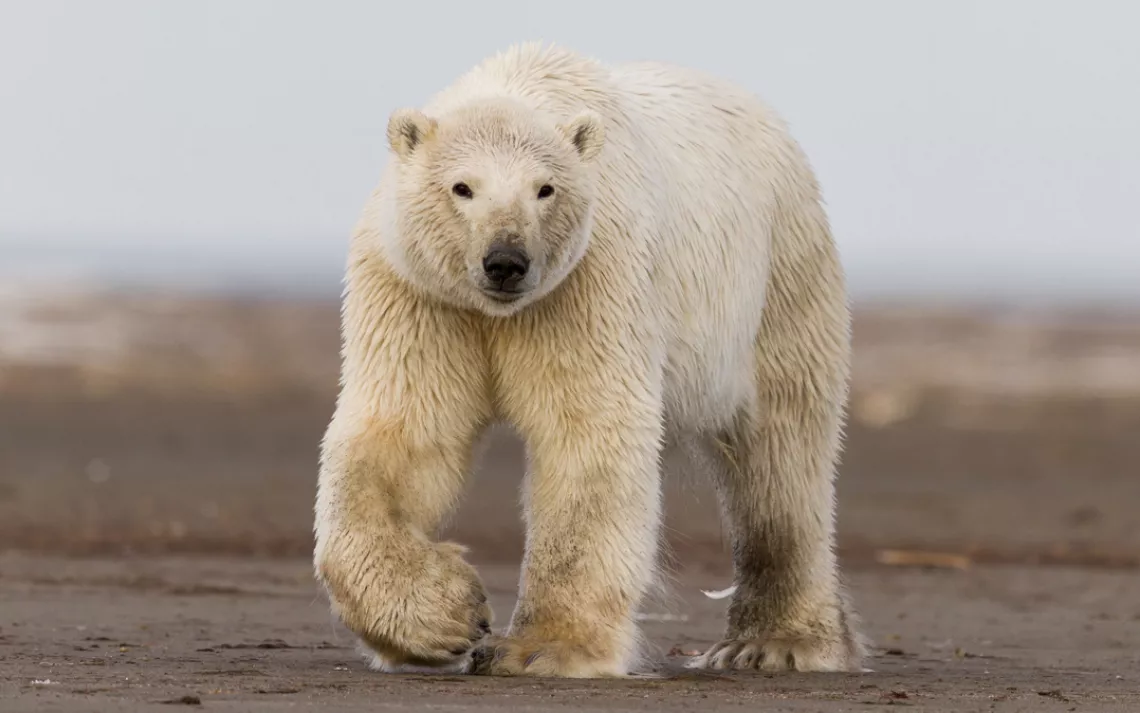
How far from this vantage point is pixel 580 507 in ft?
20.9

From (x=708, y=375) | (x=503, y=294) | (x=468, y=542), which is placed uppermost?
(x=503, y=294)

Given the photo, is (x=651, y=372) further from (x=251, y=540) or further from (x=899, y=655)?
(x=251, y=540)

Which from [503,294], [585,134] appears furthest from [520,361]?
[585,134]

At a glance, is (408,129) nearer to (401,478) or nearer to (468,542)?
(401,478)

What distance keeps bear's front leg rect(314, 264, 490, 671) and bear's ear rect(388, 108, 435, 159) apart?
1.40 ft

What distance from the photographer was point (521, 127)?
6438 mm

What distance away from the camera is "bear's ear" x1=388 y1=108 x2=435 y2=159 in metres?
6.40


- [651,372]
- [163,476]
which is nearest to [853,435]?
[163,476]

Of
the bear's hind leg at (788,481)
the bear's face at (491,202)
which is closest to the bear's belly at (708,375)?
the bear's hind leg at (788,481)

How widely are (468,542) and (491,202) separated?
6.69 metres

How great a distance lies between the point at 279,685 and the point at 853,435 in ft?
44.1

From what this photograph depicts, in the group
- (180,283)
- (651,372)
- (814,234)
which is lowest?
(180,283)

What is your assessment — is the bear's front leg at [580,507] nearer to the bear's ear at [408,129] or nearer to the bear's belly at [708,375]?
the bear's belly at [708,375]

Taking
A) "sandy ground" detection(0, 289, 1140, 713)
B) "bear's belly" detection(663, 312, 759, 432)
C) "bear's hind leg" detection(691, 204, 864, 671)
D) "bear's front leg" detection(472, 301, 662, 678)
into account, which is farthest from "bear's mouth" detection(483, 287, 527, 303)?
"bear's hind leg" detection(691, 204, 864, 671)
